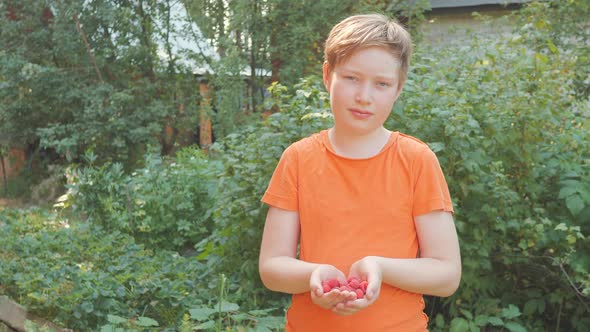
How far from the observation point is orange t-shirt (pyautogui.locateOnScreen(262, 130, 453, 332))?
1590 mm

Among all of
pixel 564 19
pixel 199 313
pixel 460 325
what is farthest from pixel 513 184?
pixel 564 19

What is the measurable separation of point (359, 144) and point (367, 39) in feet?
0.83

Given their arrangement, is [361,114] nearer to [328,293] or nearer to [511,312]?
[328,293]

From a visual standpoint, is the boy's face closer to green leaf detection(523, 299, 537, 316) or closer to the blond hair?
the blond hair

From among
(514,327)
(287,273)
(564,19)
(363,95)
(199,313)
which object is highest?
(564,19)

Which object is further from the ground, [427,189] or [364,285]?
[427,189]

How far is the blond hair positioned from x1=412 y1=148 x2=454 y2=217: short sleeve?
0.71 ft

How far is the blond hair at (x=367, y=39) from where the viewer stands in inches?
62.9

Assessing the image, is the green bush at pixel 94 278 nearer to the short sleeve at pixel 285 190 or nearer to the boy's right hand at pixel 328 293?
the short sleeve at pixel 285 190

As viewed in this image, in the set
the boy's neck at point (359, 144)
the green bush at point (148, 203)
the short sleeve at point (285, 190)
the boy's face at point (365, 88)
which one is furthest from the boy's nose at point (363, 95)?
the green bush at point (148, 203)

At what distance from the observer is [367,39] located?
1591 millimetres

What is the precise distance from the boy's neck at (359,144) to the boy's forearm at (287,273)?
288 millimetres

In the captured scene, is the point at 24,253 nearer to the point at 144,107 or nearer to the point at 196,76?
the point at 144,107

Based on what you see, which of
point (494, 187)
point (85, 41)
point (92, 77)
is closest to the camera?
point (494, 187)
